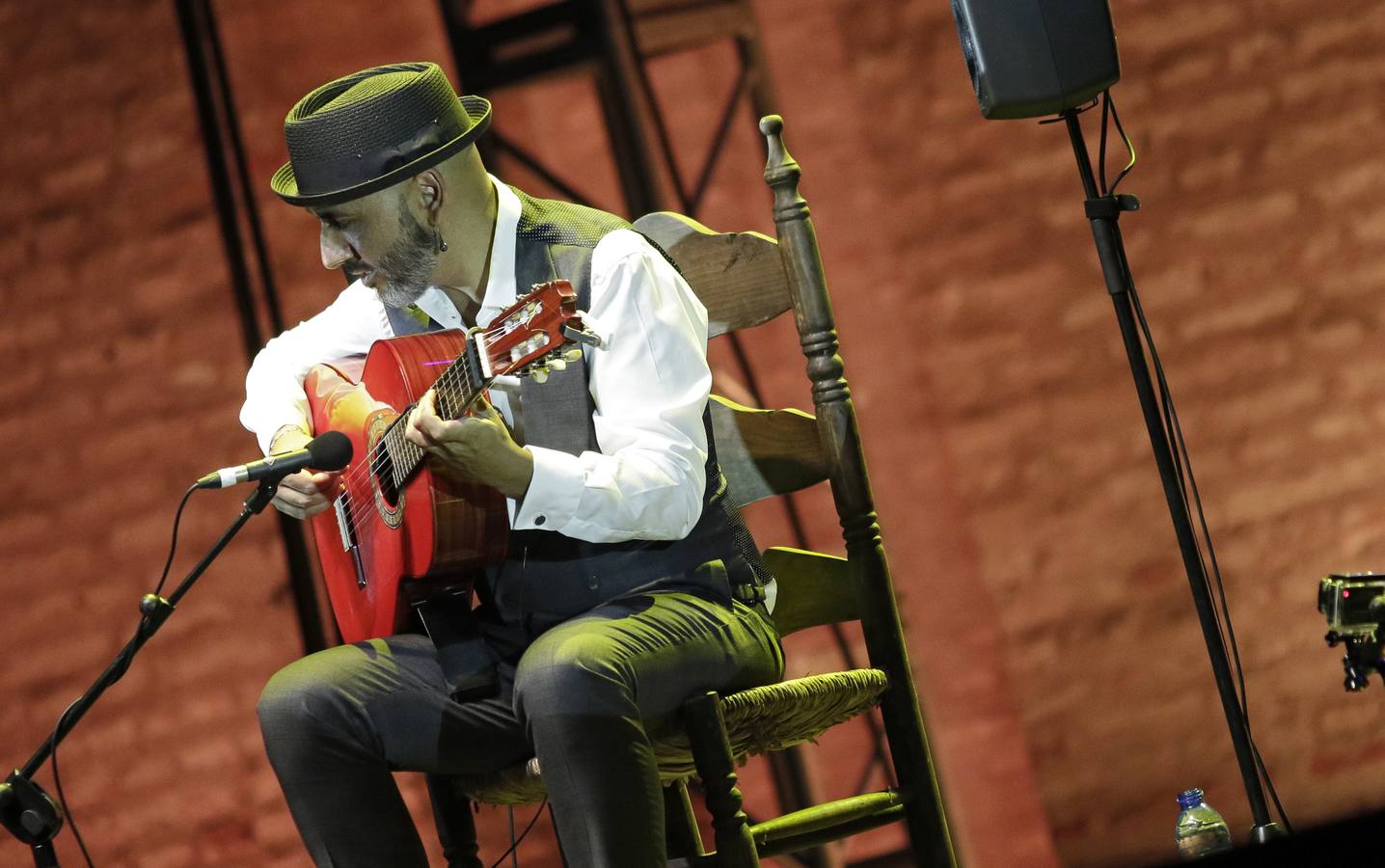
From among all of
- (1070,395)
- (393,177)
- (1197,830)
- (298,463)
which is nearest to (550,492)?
(298,463)

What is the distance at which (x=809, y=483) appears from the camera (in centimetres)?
250

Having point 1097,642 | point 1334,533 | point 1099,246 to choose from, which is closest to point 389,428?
point 1099,246

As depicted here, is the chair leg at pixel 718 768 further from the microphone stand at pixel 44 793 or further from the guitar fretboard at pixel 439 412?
the microphone stand at pixel 44 793

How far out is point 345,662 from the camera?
6.91ft

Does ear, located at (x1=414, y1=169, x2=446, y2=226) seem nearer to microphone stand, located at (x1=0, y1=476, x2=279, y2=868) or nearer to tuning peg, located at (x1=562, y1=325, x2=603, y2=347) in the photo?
tuning peg, located at (x1=562, y1=325, x2=603, y2=347)

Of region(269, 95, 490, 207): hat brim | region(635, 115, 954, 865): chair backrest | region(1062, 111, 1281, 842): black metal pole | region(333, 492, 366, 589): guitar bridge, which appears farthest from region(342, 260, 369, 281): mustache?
region(1062, 111, 1281, 842): black metal pole

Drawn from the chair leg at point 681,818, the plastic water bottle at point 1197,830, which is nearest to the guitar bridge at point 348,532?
the chair leg at point 681,818

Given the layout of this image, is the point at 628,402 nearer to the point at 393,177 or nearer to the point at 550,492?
the point at 550,492

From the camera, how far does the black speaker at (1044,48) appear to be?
7.47 ft

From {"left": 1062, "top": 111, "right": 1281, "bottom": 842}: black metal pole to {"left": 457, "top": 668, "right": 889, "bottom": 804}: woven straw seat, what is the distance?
→ 52 cm

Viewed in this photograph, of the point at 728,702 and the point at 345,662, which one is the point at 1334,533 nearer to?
the point at 728,702

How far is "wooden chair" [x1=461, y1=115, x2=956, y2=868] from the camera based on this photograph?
2.36m

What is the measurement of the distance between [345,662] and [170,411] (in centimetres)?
178

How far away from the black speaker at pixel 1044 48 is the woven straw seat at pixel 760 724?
0.96 m
